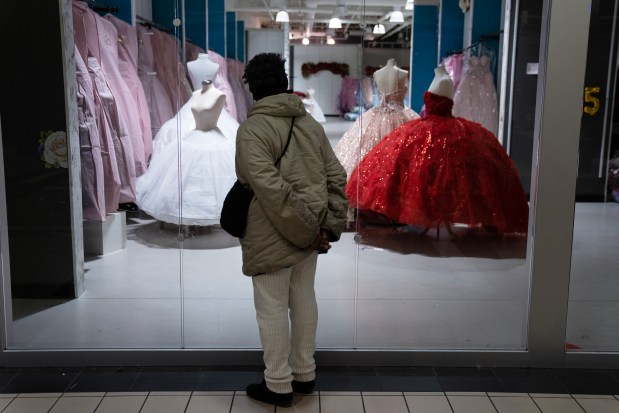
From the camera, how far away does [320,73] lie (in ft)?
10.9

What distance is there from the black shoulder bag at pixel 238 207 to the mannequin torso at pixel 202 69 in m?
1.22

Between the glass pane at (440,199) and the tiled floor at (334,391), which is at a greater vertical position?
the glass pane at (440,199)

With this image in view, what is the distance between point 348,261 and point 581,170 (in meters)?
1.59

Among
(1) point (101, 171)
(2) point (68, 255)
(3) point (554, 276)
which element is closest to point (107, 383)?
(2) point (68, 255)

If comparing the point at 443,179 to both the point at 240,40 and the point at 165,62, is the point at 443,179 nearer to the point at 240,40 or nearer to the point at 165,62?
the point at 240,40

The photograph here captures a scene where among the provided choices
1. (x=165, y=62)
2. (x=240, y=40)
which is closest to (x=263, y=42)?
(x=240, y=40)

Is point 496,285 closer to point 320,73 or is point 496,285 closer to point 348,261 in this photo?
point 348,261

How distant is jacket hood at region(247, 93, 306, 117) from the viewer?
2365 millimetres

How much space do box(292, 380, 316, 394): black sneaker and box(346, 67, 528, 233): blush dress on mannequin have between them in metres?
1.99

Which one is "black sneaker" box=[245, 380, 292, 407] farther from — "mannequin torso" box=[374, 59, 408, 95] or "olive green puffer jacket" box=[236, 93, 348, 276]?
"mannequin torso" box=[374, 59, 408, 95]

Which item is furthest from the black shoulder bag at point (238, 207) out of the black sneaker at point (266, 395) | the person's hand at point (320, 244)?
the black sneaker at point (266, 395)

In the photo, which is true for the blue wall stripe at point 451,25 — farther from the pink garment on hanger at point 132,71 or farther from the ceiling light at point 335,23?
the pink garment on hanger at point 132,71

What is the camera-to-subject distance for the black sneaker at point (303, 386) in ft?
8.66

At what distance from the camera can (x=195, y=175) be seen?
4.32 m
